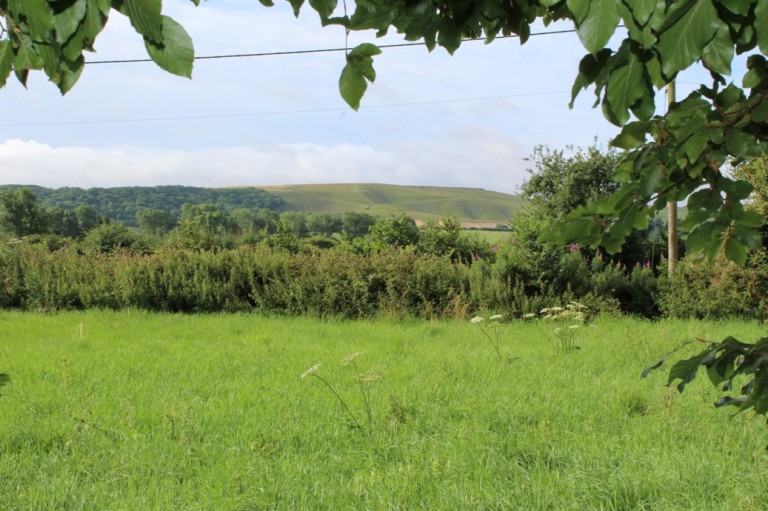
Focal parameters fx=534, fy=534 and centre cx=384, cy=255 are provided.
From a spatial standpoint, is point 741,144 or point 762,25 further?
point 741,144

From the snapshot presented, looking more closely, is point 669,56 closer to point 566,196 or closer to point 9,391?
point 9,391

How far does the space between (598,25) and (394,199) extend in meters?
101

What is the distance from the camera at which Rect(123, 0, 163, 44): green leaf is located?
854 millimetres

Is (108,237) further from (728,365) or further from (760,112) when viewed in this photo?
(760,112)

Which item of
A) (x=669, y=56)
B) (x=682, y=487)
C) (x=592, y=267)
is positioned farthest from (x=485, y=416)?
(x=592, y=267)

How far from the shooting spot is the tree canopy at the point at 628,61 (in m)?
0.89

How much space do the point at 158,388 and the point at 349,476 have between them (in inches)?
108

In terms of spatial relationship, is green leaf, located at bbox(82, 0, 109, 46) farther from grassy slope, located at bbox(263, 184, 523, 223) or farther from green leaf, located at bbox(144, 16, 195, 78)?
grassy slope, located at bbox(263, 184, 523, 223)

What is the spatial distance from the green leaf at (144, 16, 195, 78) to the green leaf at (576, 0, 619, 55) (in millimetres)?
681

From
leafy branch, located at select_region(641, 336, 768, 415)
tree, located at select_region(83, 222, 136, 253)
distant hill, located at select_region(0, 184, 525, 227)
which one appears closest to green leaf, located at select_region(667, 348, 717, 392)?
leafy branch, located at select_region(641, 336, 768, 415)

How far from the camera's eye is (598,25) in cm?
89

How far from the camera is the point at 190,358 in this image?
6648 millimetres

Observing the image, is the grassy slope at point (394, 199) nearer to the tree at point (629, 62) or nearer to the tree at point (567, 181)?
the tree at point (567, 181)

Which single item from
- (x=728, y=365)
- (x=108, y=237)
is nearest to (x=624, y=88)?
(x=728, y=365)
